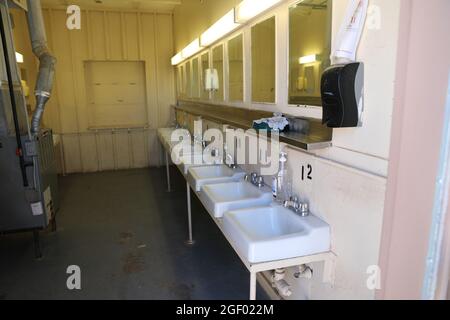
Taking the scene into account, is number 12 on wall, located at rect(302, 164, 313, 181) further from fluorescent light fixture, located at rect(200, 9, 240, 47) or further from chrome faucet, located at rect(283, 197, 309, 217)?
fluorescent light fixture, located at rect(200, 9, 240, 47)

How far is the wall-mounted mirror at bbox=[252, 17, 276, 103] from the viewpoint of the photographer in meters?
2.08

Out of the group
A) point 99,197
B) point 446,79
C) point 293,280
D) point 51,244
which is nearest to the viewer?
point 446,79

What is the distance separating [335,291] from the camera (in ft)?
4.89

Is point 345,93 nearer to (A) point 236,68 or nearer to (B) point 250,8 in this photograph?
Answer: (B) point 250,8

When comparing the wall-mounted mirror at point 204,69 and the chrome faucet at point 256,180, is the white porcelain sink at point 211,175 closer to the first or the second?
the chrome faucet at point 256,180

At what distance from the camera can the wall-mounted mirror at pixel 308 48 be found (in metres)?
1.56

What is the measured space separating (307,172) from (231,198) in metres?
0.53

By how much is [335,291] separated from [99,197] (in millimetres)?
3749

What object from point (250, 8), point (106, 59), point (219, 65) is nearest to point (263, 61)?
point (250, 8)

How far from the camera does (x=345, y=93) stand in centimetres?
122

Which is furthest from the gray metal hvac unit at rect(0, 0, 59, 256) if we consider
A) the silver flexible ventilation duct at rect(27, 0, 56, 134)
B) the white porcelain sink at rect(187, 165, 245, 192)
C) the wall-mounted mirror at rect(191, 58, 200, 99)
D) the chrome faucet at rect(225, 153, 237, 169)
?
the wall-mounted mirror at rect(191, 58, 200, 99)

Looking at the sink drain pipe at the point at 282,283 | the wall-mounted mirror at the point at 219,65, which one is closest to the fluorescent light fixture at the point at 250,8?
the wall-mounted mirror at the point at 219,65
